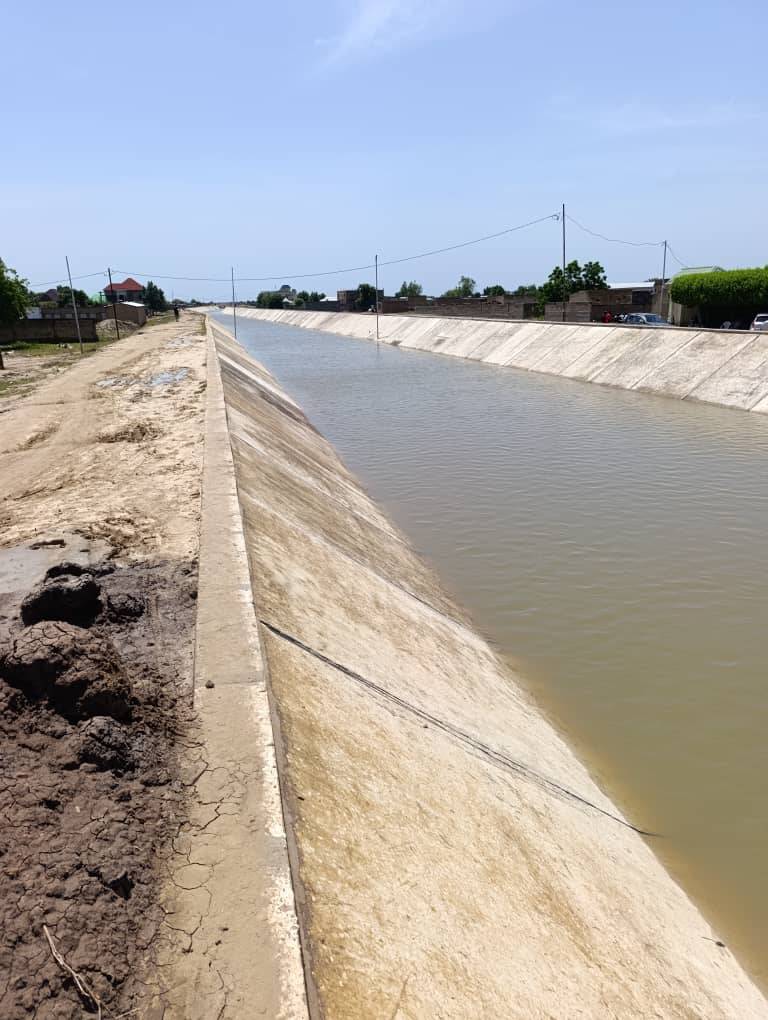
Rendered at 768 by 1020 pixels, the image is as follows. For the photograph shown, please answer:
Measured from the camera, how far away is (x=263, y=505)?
7.61 meters

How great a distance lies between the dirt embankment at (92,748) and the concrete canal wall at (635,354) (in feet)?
67.4

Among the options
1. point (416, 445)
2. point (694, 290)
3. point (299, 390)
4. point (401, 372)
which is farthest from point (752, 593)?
point (694, 290)

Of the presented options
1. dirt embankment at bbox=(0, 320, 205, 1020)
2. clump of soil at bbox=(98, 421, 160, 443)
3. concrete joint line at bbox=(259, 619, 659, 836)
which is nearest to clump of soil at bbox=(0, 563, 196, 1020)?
dirt embankment at bbox=(0, 320, 205, 1020)

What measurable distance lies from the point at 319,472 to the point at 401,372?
25.1 meters

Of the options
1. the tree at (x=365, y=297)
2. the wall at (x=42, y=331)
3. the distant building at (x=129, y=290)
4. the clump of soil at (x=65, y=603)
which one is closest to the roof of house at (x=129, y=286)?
the distant building at (x=129, y=290)

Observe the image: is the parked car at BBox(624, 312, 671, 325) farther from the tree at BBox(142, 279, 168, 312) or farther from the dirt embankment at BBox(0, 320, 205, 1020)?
the tree at BBox(142, 279, 168, 312)

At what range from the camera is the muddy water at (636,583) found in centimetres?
531

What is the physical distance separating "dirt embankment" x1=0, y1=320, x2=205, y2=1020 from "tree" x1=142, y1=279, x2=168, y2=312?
109 metres

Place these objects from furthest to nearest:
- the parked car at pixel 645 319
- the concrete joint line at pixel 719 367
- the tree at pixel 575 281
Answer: the tree at pixel 575 281 < the parked car at pixel 645 319 < the concrete joint line at pixel 719 367

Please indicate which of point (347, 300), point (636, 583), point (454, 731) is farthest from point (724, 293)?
point (347, 300)

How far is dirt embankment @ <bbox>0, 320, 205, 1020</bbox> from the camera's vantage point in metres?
2.32

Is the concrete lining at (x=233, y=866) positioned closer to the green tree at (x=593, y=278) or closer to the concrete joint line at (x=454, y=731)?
the concrete joint line at (x=454, y=731)

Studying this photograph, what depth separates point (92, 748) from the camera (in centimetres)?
330

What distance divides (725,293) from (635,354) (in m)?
10.5
